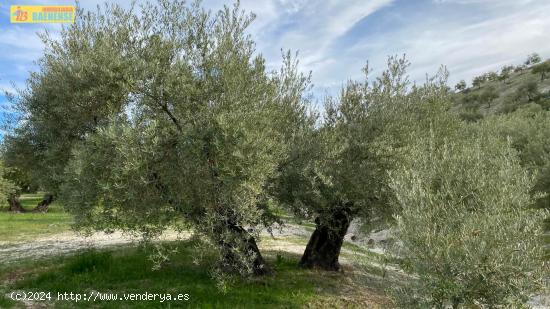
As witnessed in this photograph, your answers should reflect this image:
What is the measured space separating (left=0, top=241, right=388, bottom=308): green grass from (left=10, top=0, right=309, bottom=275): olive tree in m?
1.38

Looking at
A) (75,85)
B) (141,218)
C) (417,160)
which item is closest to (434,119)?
(417,160)

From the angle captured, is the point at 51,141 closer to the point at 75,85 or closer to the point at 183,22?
the point at 75,85

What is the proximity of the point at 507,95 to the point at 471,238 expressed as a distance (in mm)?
141551

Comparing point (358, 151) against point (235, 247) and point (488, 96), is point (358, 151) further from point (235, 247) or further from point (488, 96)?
point (488, 96)

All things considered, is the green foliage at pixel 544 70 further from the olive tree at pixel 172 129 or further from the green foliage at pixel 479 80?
the olive tree at pixel 172 129

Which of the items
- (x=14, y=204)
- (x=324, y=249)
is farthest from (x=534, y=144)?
(x=14, y=204)

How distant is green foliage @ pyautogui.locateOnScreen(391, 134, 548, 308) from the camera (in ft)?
37.6

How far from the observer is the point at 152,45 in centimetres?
1616

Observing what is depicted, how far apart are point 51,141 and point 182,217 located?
8837mm

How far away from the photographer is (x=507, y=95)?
434 feet

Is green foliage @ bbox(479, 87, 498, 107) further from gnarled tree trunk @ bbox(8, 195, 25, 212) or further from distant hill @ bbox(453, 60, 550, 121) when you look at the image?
gnarled tree trunk @ bbox(8, 195, 25, 212)

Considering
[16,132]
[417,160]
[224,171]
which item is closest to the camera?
[417,160]

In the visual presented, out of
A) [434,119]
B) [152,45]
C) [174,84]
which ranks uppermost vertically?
[152,45]

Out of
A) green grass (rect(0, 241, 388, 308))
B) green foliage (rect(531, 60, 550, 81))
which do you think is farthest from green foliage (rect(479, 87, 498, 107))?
green grass (rect(0, 241, 388, 308))
